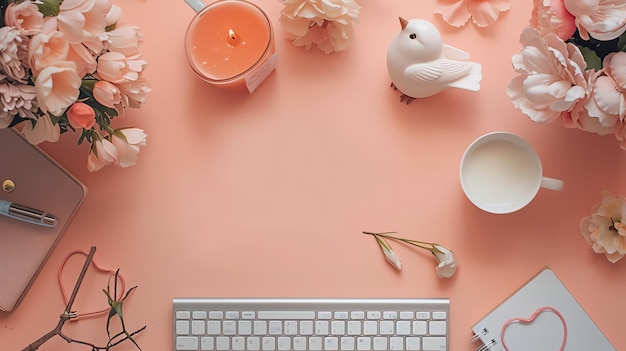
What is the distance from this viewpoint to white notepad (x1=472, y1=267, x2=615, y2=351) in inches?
35.5

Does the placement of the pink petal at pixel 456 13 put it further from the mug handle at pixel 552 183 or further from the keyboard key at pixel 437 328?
the keyboard key at pixel 437 328

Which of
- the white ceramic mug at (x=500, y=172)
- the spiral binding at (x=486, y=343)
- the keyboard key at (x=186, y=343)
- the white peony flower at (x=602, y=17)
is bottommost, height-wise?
the keyboard key at (x=186, y=343)

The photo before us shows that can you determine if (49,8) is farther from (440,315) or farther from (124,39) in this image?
(440,315)

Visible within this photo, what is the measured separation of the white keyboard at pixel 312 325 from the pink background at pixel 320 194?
0.08ft

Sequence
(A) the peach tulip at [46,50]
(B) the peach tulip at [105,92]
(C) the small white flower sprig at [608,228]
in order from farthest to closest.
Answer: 1. (C) the small white flower sprig at [608,228]
2. (B) the peach tulip at [105,92]
3. (A) the peach tulip at [46,50]

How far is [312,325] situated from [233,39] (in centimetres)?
43

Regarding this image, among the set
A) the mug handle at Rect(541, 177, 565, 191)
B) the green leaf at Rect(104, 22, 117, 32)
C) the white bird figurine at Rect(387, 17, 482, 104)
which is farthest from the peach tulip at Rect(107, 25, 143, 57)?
the mug handle at Rect(541, 177, 565, 191)

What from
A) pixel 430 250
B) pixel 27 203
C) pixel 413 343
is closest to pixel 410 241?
pixel 430 250

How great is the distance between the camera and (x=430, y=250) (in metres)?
0.92

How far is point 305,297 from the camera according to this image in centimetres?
92

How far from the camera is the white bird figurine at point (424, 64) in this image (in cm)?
87

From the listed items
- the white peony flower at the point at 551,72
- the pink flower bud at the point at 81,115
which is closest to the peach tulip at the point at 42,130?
the pink flower bud at the point at 81,115

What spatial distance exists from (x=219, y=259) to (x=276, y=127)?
214mm

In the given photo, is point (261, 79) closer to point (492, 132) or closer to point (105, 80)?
point (105, 80)
